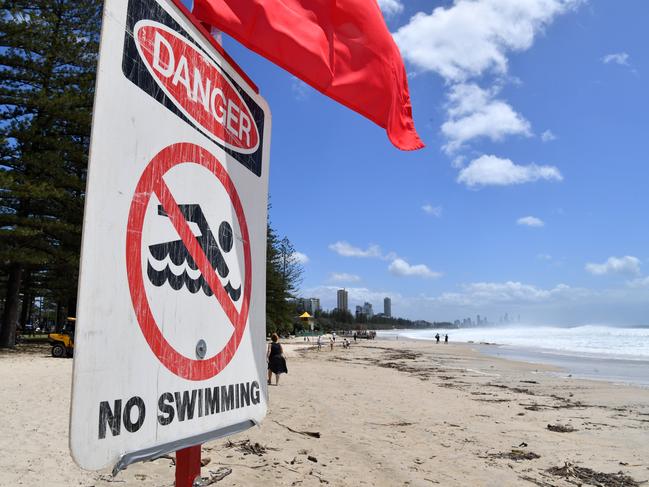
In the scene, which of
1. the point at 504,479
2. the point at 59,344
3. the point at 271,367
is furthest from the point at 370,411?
the point at 59,344

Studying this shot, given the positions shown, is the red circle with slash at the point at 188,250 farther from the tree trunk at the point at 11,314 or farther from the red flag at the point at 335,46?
the tree trunk at the point at 11,314

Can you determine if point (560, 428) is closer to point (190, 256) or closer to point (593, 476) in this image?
point (593, 476)

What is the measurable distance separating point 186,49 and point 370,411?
978 centimetres

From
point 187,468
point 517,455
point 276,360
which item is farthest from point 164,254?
point 276,360

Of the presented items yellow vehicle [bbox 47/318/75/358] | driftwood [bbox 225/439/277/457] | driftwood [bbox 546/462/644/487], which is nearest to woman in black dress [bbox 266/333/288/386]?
driftwood [bbox 225/439/277/457]

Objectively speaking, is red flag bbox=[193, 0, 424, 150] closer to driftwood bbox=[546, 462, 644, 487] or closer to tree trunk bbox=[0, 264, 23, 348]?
driftwood bbox=[546, 462, 644, 487]

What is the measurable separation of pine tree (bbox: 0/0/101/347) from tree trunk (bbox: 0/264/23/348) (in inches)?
1.4

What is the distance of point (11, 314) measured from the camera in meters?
20.1

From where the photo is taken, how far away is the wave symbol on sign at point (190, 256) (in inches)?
53.0

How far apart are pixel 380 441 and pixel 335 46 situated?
6497 mm

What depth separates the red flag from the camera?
2123 millimetres

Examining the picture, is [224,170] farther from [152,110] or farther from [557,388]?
[557,388]

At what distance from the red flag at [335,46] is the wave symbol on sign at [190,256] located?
3.10 feet

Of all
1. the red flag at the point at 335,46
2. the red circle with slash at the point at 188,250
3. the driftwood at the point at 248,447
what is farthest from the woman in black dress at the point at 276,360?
the red circle with slash at the point at 188,250
